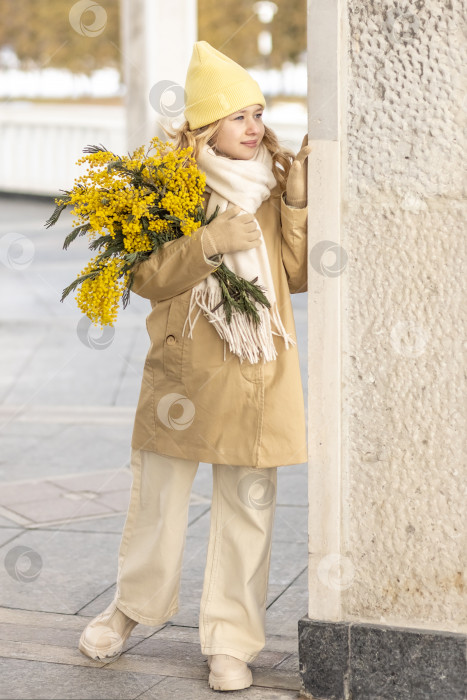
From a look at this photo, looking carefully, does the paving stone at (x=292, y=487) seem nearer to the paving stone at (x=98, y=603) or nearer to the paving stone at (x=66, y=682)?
the paving stone at (x=98, y=603)

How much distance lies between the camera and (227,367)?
3.22 meters

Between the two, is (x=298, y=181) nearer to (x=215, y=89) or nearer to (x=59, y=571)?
(x=215, y=89)

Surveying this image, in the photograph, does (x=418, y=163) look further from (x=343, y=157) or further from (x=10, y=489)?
(x=10, y=489)

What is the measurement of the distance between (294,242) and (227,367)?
39 centimetres

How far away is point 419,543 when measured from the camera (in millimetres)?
3109

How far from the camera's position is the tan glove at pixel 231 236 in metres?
3.10

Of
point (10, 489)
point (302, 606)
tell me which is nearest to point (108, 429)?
point (10, 489)

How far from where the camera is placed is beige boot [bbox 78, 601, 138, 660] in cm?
350

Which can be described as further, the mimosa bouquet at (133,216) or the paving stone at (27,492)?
the paving stone at (27,492)

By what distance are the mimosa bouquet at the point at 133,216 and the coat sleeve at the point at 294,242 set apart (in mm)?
141

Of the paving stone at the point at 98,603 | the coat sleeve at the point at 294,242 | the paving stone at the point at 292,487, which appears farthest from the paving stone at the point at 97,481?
the coat sleeve at the point at 294,242

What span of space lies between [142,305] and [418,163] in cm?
746

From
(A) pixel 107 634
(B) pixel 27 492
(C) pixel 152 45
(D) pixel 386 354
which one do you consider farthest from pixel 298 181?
(C) pixel 152 45

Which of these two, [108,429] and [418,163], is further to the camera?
[108,429]
